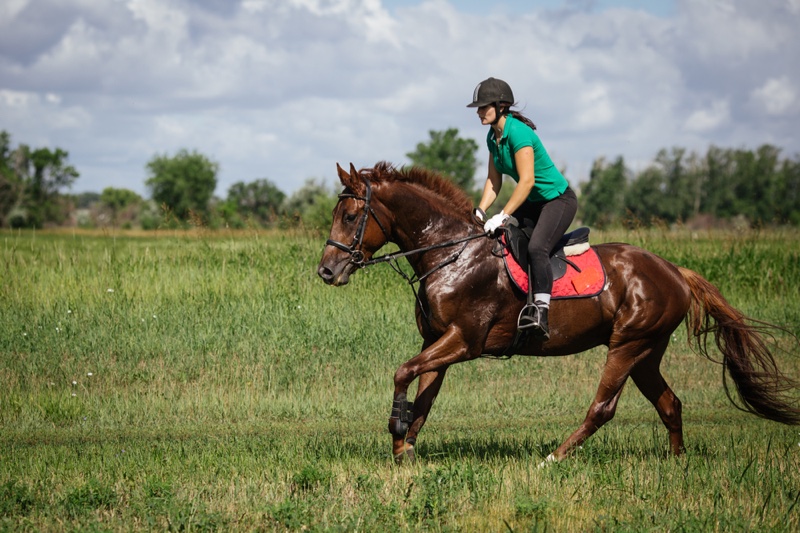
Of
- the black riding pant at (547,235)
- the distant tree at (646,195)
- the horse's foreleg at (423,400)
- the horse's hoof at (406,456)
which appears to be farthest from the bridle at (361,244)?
the distant tree at (646,195)

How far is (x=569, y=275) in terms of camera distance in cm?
788

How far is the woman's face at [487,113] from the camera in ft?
24.4

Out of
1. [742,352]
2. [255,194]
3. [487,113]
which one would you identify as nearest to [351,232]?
[487,113]

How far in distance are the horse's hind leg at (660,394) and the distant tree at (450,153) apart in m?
94.2

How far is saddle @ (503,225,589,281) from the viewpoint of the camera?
7668mm

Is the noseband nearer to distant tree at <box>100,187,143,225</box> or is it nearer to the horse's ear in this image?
the horse's ear

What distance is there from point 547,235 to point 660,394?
2237 millimetres

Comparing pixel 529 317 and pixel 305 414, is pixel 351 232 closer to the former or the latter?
pixel 529 317

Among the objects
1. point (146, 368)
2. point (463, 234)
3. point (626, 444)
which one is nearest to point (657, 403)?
point (626, 444)

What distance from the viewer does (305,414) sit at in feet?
35.3

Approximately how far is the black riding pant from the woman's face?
97 centimetres

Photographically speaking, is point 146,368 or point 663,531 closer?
point 663,531

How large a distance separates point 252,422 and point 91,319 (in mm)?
3732

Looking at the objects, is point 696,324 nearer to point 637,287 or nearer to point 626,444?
point 637,287
